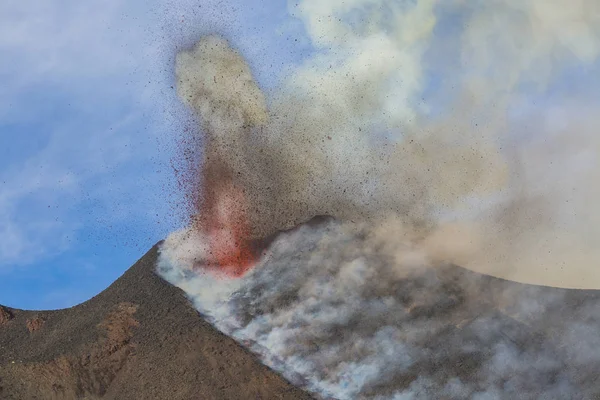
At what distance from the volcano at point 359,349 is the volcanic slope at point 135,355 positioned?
0.04 metres

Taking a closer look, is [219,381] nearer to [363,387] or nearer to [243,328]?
[243,328]

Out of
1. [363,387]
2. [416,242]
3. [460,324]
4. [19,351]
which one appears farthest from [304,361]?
[19,351]

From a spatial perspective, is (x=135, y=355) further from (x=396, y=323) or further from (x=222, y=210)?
(x=396, y=323)

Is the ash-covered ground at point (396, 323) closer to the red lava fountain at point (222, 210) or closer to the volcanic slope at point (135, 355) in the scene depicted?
the volcanic slope at point (135, 355)

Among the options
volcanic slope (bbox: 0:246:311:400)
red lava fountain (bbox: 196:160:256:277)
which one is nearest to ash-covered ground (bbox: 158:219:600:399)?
volcanic slope (bbox: 0:246:311:400)

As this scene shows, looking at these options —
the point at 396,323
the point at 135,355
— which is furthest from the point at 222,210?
the point at 396,323

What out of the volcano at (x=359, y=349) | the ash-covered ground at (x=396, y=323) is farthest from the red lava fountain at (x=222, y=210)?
the volcano at (x=359, y=349)

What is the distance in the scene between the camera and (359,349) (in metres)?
26.3

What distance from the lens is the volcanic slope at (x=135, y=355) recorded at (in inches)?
1045

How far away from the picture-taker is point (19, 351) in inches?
1246

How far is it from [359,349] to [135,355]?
26.8 feet

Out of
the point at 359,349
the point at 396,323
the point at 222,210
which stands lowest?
the point at 359,349

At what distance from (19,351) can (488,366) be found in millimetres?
18422

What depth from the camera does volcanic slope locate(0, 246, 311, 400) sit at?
26.5 meters
